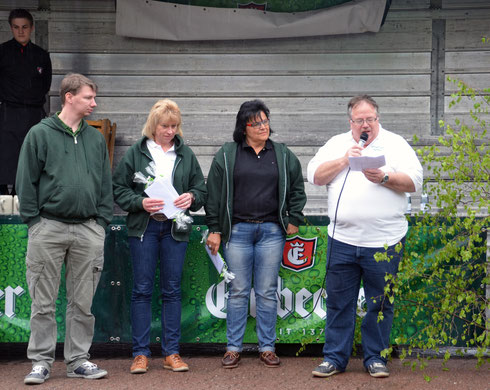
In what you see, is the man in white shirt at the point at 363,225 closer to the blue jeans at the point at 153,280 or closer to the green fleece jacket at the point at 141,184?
the green fleece jacket at the point at 141,184

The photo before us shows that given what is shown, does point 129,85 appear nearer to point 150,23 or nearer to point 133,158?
point 150,23

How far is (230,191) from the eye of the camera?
219 inches

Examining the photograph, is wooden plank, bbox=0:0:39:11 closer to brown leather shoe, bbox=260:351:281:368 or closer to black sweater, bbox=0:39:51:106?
black sweater, bbox=0:39:51:106

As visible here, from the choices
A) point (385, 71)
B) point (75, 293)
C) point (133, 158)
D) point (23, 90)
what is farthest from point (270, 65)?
point (75, 293)

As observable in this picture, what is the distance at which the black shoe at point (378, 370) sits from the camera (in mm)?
5277

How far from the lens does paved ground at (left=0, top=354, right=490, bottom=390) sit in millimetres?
5121

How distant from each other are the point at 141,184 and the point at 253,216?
842 millimetres

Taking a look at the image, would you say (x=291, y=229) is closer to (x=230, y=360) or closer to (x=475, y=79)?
(x=230, y=360)

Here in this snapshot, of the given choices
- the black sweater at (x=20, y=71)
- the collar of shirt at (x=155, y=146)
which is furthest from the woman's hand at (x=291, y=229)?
the black sweater at (x=20, y=71)

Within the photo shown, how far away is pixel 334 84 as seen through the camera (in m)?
8.35

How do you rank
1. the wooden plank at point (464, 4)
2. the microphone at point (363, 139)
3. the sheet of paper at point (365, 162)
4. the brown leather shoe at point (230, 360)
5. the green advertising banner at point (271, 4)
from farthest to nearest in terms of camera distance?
the wooden plank at point (464, 4) → the green advertising banner at point (271, 4) → the brown leather shoe at point (230, 360) → the microphone at point (363, 139) → the sheet of paper at point (365, 162)

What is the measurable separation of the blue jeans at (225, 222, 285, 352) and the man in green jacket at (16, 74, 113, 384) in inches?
37.4

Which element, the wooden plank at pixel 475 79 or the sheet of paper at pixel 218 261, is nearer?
the sheet of paper at pixel 218 261

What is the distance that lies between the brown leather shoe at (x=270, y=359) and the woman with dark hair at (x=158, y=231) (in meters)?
0.57
